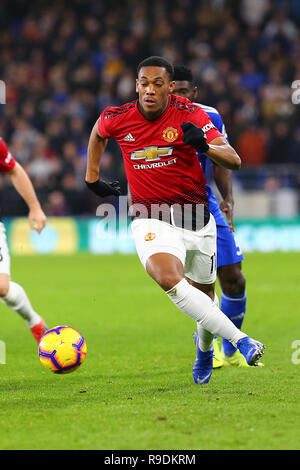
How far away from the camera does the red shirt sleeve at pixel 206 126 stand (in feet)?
17.1

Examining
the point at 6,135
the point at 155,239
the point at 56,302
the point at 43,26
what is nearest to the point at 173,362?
the point at 155,239

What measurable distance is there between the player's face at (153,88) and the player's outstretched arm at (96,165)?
1.63 ft

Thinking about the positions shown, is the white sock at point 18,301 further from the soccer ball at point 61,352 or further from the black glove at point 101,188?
the black glove at point 101,188

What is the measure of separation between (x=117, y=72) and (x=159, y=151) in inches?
589

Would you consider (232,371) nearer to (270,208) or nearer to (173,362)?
(173,362)

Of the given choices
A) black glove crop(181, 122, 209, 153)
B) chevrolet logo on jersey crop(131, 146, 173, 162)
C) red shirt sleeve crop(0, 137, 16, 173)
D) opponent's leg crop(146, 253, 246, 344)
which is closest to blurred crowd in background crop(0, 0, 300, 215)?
red shirt sleeve crop(0, 137, 16, 173)

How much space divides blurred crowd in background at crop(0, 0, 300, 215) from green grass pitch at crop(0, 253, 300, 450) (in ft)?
20.0

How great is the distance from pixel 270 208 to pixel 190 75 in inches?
416

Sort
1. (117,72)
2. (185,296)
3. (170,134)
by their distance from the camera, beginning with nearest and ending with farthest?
(185,296) → (170,134) → (117,72)

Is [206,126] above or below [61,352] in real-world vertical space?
above

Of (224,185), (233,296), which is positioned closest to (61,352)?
(233,296)

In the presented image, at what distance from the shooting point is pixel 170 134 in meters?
5.40

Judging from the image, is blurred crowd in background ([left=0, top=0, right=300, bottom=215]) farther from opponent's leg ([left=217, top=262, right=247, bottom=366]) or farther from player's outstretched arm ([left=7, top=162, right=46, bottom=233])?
player's outstretched arm ([left=7, top=162, right=46, bottom=233])

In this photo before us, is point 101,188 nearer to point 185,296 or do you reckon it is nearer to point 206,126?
point 206,126
